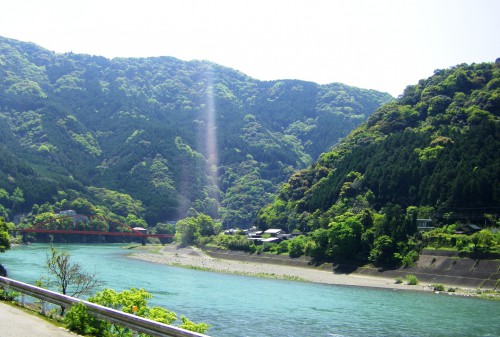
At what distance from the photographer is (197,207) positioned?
164 meters

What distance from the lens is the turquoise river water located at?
2862 centimetres

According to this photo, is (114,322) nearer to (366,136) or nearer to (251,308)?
(251,308)

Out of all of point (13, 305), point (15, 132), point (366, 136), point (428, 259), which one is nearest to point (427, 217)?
point (428, 259)

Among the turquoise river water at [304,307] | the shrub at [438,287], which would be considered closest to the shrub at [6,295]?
the turquoise river water at [304,307]

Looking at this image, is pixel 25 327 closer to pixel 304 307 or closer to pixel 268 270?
pixel 304 307

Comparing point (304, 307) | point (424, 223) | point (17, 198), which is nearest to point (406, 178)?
point (424, 223)

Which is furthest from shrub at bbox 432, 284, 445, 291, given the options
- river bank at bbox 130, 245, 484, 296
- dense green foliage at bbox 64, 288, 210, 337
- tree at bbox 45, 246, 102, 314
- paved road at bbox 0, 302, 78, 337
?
paved road at bbox 0, 302, 78, 337

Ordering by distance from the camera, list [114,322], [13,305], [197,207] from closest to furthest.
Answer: [114,322], [13,305], [197,207]

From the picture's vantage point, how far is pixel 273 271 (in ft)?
203

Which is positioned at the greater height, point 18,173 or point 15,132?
point 15,132

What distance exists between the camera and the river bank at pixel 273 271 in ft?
164

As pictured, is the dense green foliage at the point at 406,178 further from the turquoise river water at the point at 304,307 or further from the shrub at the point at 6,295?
the shrub at the point at 6,295

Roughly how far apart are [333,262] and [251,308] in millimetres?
27892

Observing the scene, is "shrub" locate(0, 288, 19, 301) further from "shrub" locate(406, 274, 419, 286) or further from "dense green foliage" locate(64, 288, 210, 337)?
"shrub" locate(406, 274, 419, 286)
